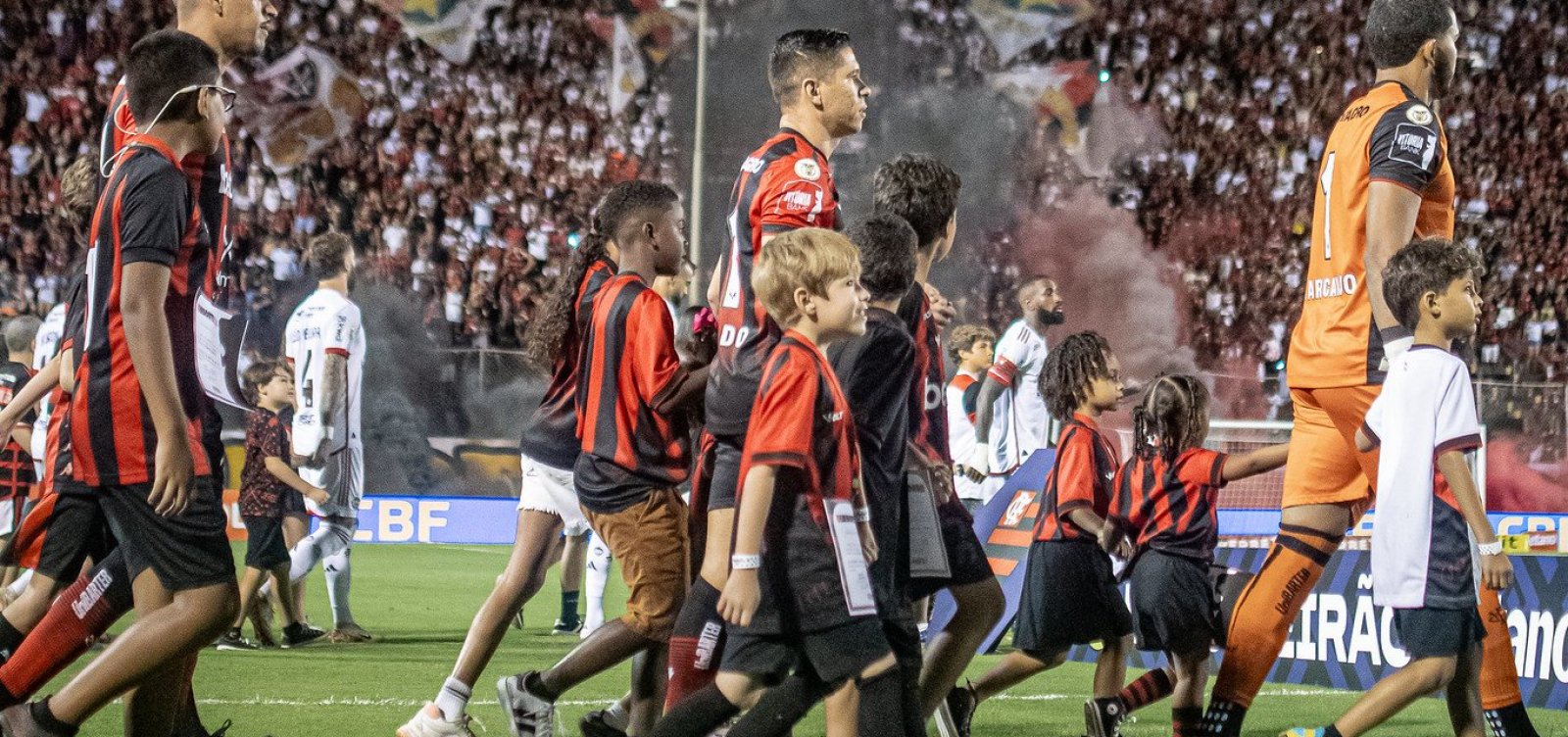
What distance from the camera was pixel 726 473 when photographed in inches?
183

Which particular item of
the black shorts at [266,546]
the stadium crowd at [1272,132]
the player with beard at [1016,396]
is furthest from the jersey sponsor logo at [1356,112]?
the stadium crowd at [1272,132]

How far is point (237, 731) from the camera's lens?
6105 millimetres

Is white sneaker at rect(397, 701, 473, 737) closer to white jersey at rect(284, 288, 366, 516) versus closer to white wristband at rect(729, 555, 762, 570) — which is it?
white wristband at rect(729, 555, 762, 570)

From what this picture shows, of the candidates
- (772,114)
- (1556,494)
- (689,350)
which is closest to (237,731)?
(689,350)

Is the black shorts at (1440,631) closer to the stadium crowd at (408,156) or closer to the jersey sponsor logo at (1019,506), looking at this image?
the jersey sponsor logo at (1019,506)

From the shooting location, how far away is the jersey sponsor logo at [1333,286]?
520cm

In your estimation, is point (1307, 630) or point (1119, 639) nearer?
point (1119, 639)

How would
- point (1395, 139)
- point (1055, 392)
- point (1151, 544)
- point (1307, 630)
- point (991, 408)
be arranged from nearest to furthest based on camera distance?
point (1395, 139)
point (1151, 544)
point (1055, 392)
point (1307, 630)
point (991, 408)

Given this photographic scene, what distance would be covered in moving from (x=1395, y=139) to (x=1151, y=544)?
1.63m

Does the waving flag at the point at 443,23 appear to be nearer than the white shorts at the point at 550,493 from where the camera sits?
No

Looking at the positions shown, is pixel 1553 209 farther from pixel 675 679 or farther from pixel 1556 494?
pixel 675 679

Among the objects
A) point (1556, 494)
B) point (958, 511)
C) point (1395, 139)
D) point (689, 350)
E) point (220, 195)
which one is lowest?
point (1556, 494)

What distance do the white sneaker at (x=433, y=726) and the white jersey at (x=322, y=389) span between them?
3999 mm

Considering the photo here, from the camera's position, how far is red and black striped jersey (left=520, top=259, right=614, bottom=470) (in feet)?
18.6
